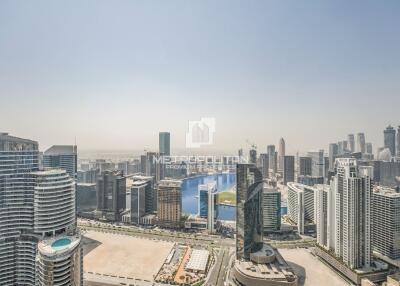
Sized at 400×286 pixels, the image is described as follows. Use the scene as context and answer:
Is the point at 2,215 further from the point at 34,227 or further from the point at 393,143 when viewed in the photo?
the point at 393,143

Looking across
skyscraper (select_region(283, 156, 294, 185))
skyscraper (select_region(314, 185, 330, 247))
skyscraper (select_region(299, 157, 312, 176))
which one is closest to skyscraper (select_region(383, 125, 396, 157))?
skyscraper (select_region(299, 157, 312, 176))

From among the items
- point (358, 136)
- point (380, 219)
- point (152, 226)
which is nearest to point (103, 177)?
point (152, 226)

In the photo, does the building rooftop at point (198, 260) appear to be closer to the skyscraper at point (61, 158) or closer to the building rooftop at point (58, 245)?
the building rooftop at point (58, 245)

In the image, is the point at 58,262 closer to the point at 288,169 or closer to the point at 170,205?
the point at 170,205

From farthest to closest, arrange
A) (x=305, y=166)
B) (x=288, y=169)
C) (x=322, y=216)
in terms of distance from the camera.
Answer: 1. (x=288, y=169)
2. (x=305, y=166)
3. (x=322, y=216)

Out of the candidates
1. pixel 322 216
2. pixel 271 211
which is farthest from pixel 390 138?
pixel 322 216
